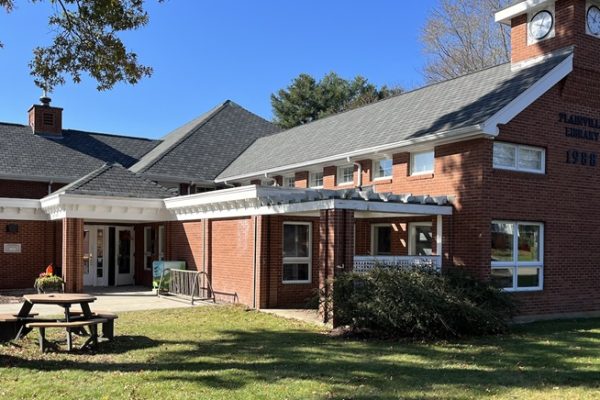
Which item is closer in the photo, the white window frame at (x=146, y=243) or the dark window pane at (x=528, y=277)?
the dark window pane at (x=528, y=277)

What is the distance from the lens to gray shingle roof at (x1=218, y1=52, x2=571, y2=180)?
14.7 m

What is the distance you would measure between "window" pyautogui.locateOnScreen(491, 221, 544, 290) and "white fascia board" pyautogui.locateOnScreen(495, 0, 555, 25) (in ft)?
19.0

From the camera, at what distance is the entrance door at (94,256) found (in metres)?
22.2

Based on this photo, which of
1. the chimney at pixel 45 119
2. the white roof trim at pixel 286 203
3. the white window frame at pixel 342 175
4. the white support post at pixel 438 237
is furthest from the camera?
the chimney at pixel 45 119

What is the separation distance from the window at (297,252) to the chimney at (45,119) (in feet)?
54.5

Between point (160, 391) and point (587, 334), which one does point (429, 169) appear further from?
point (160, 391)

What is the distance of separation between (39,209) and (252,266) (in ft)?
31.7

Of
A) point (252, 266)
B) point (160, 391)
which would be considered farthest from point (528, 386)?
point (252, 266)

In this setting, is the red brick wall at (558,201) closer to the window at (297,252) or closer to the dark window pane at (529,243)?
the dark window pane at (529,243)

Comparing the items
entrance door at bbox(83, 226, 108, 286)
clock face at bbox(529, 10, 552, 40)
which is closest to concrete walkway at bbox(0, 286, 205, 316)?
entrance door at bbox(83, 226, 108, 286)

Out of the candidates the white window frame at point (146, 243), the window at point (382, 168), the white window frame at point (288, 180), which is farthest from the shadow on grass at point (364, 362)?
the white window frame at point (146, 243)

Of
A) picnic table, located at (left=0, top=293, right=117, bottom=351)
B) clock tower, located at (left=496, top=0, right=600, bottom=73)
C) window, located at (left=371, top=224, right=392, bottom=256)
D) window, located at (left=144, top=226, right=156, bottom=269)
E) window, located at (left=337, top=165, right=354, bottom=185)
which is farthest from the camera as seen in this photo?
window, located at (left=144, top=226, right=156, bottom=269)

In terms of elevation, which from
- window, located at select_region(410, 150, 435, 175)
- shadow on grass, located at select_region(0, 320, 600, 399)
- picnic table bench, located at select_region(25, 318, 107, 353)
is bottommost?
shadow on grass, located at select_region(0, 320, 600, 399)

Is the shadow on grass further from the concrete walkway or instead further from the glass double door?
the glass double door
